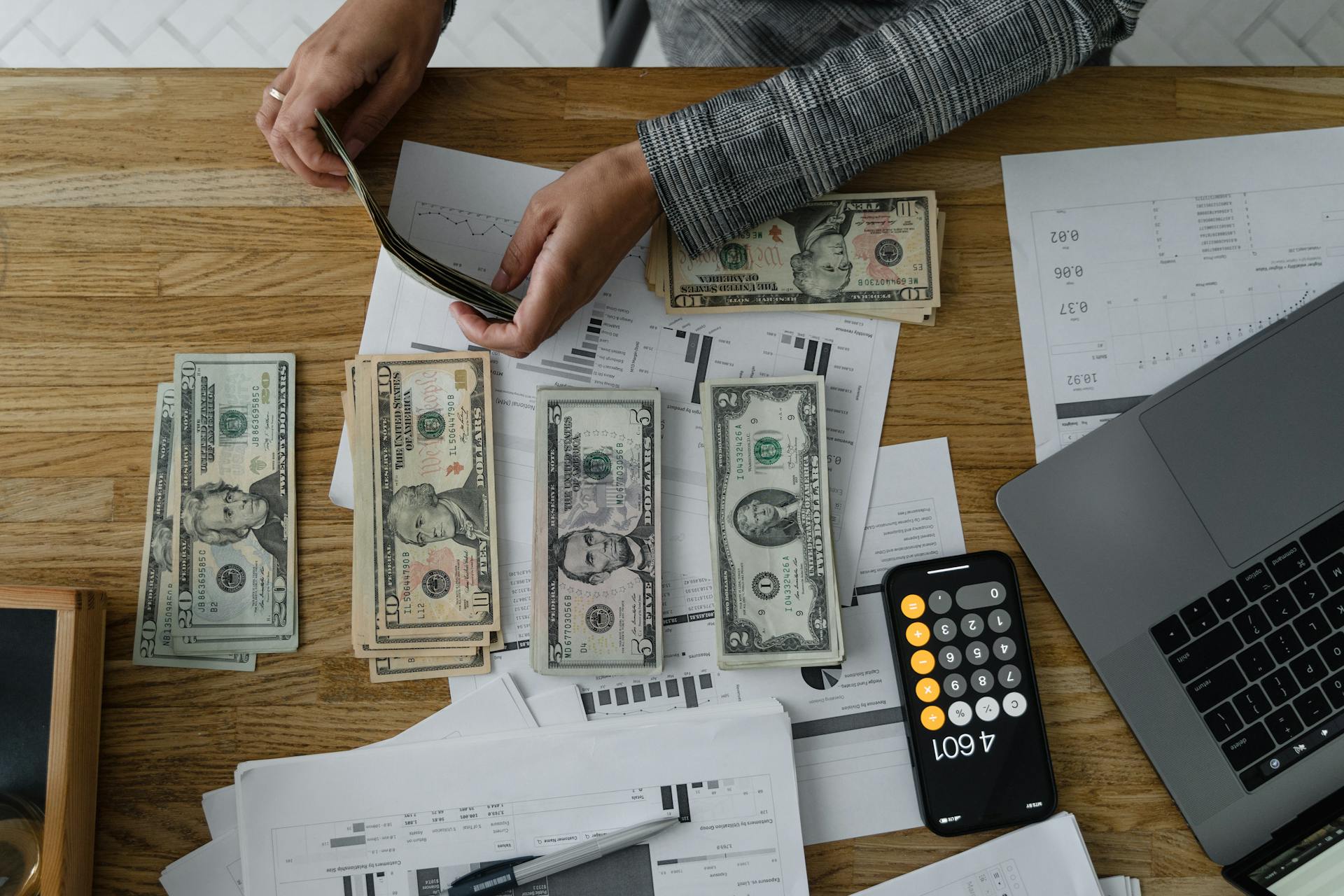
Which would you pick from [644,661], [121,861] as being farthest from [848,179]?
[121,861]

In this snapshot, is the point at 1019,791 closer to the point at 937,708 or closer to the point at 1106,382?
the point at 937,708

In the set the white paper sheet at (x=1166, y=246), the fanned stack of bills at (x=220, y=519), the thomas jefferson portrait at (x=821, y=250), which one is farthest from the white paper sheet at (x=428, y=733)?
the white paper sheet at (x=1166, y=246)

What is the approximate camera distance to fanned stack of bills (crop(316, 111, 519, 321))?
0.56 m

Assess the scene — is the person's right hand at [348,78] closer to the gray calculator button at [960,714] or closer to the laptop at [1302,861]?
the gray calculator button at [960,714]

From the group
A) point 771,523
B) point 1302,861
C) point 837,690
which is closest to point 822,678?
point 837,690

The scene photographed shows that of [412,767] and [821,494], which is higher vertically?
[821,494]

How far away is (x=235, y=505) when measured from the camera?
2.03ft

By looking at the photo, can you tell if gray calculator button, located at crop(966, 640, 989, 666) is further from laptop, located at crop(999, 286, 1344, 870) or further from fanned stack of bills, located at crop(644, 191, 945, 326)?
fanned stack of bills, located at crop(644, 191, 945, 326)

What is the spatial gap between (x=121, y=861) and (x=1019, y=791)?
62 cm

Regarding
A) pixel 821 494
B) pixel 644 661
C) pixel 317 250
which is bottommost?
pixel 644 661

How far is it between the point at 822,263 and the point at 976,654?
A: 0.30 meters

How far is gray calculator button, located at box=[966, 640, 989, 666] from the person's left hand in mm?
371

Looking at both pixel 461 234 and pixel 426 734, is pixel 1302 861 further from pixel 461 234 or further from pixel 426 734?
pixel 461 234

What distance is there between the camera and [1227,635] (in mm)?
618
